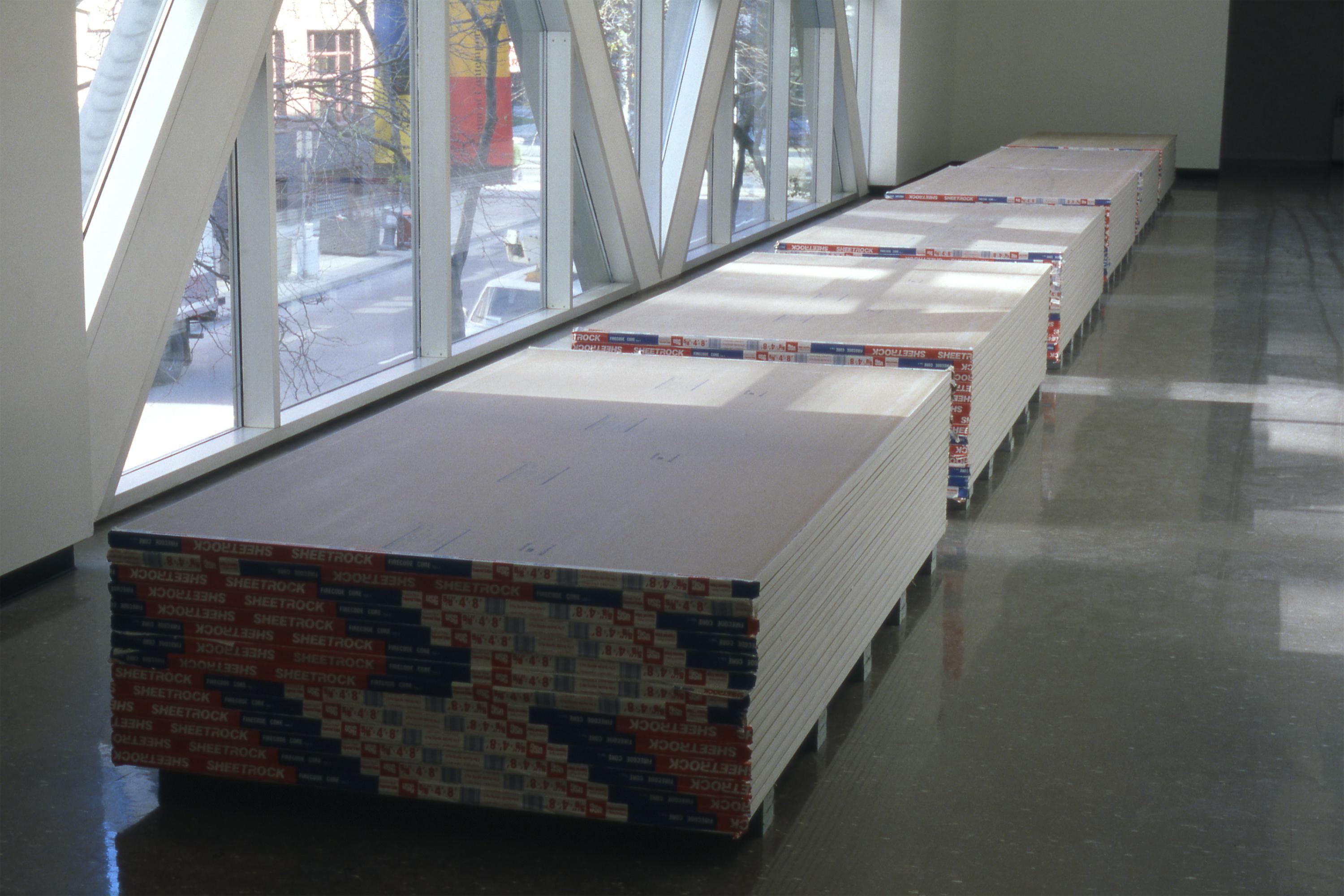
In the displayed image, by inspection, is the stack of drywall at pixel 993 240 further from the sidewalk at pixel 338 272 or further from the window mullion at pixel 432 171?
the sidewalk at pixel 338 272

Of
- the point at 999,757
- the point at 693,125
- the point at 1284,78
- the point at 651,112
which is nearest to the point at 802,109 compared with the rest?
the point at 693,125

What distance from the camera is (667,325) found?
237 inches

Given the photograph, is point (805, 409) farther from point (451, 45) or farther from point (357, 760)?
point (451, 45)

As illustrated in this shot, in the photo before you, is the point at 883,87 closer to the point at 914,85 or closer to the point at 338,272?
the point at 914,85

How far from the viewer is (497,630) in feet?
10.4

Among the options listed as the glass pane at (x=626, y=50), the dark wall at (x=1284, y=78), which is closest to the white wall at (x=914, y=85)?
the dark wall at (x=1284, y=78)

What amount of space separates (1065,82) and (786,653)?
2182 cm

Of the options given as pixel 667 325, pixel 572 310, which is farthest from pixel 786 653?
A: pixel 572 310

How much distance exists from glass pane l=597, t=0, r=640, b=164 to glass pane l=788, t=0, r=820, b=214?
4.86 m

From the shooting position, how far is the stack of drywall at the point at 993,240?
8.45 metres

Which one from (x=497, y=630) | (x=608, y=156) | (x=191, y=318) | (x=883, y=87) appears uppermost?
(x=883, y=87)

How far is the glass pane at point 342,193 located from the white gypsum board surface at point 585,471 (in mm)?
2442

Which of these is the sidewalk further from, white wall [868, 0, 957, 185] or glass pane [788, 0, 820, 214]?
white wall [868, 0, 957, 185]

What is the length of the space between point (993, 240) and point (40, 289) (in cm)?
592
